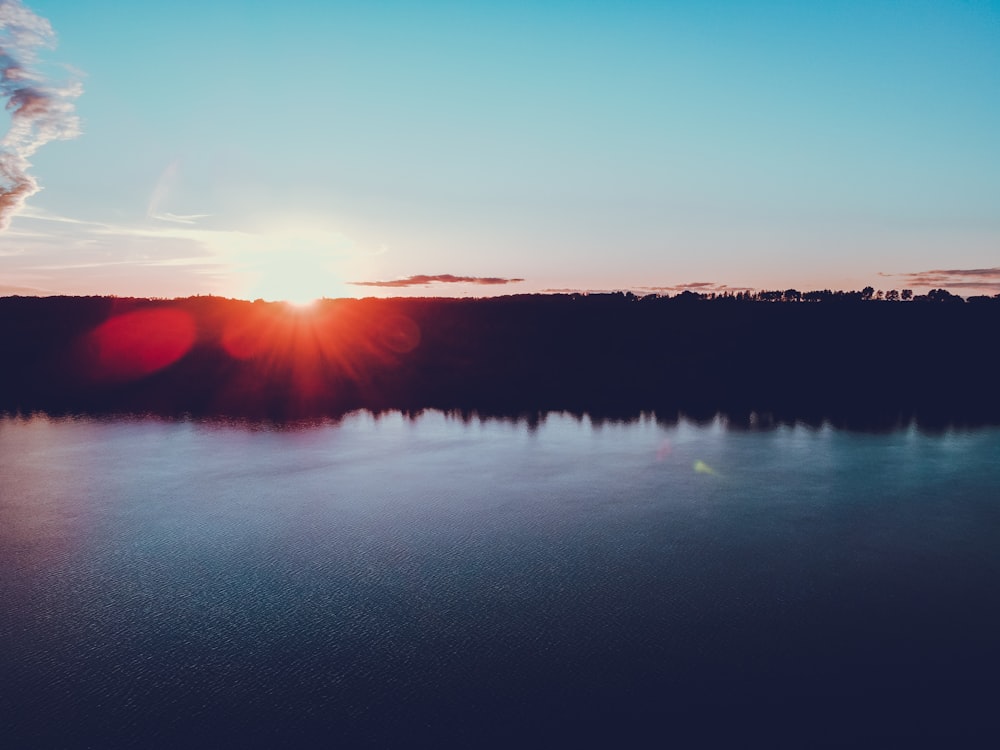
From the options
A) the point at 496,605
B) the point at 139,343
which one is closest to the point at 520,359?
the point at 139,343

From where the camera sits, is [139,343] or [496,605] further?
[139,343]

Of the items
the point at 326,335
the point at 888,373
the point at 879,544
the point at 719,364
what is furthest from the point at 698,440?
the point at 326,335

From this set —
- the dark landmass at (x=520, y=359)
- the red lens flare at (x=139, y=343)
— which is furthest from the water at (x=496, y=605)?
the red lens flare at (x=139, y=343)

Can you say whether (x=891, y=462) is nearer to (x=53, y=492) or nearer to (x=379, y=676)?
(x=379, y=676)

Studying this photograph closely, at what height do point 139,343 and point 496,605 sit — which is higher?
point 139,343

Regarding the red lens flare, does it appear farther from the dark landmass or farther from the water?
the water

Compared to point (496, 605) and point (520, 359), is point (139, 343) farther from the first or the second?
point (496, 605)

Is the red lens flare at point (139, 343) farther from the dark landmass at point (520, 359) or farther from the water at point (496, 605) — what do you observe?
the water at point (496, 605)
